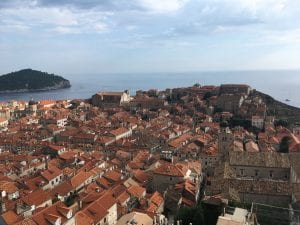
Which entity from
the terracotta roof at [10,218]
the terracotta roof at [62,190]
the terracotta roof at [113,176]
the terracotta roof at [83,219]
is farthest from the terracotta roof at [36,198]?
the terracotta roof at [113,176]

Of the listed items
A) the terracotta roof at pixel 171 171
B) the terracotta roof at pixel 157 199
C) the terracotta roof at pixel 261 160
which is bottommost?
the terracotta roof at pixel 157 199

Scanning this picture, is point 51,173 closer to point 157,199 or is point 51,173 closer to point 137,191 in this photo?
point 137,191

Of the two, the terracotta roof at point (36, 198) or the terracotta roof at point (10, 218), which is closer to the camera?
the terracotta roof at point (10, 218)

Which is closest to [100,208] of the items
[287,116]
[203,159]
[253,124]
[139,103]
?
[203,159]

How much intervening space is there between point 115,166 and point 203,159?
8.96 m

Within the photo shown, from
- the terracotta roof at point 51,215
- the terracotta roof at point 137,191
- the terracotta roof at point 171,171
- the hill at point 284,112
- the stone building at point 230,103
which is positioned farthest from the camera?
the stone building at point 230,103

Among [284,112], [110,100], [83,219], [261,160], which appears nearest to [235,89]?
[284,112]

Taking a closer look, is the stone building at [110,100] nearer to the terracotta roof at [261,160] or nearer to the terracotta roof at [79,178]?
the terracotta roof at [79,178]

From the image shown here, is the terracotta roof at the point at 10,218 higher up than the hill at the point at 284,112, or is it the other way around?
the terracotta roof at the point at 10,218

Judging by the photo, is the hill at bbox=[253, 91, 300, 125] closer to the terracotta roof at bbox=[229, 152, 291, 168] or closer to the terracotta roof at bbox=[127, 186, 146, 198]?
the terracotta roof at bbox=[229, 152, 291, 168]

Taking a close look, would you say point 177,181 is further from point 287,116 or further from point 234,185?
point 287,116

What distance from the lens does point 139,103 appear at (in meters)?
92.6

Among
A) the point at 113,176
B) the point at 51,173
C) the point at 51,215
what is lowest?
the point at 51,173

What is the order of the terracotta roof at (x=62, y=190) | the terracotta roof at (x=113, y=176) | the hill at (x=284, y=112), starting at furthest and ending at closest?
the hill at (x=284, y=112), the terracotta roof at (x=113, y=176), the terracotta roof at (x=62, y=190)
